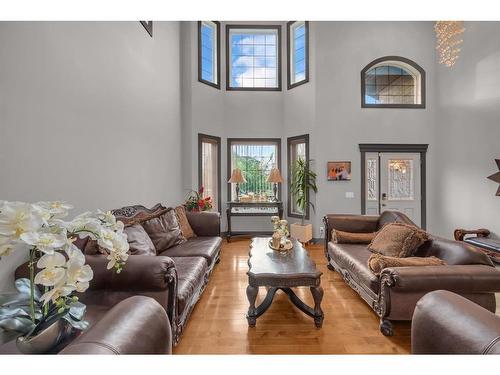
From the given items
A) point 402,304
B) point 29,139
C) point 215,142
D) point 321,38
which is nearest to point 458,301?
point 402,304

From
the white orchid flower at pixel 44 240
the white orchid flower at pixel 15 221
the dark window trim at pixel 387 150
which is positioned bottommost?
the white orchid flower at pixel 44 240

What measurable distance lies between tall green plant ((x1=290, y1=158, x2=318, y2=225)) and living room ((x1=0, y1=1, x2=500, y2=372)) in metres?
0.05

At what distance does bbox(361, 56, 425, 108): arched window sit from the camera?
571cm

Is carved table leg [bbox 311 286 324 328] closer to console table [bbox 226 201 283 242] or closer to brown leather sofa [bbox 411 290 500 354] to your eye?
brown leather sofa [bbox 411 290 500 354]

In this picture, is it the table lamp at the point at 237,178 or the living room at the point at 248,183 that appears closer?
the living room at the point at 248,183

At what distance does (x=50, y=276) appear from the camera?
0.78 meters

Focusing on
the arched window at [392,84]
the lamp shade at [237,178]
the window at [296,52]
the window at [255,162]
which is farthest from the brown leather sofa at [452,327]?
the window at [296,52]

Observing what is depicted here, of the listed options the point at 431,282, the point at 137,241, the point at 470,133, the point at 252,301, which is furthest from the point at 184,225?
the point at 470,133

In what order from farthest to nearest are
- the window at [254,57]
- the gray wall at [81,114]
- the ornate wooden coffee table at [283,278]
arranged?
the window at [254,57] → the ornate wooden coffee table at [283,278] → the gray wall at [81,114]

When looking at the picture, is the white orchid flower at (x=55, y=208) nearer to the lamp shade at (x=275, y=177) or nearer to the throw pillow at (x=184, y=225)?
the throw pillow at (x=184, y=225)

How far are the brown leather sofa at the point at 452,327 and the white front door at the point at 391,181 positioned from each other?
494 centimetres

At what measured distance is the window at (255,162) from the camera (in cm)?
629

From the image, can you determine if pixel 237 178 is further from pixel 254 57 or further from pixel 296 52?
pixel 296 52

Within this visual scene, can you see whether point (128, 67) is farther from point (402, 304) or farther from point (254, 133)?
point (402, 304)
